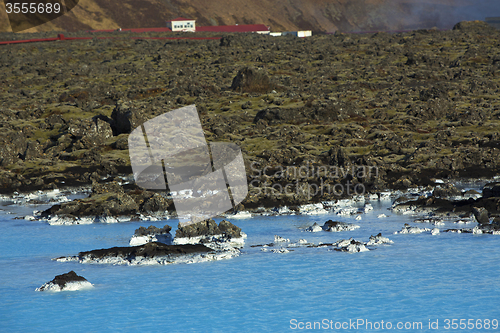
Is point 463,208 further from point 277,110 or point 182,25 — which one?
point 182,25

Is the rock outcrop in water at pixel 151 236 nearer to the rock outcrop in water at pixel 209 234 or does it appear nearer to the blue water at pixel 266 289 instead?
the rock outcrop in water at pixel 209 234

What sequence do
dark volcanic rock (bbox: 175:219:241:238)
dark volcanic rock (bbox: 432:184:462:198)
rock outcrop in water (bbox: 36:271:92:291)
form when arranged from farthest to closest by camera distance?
1. dark volcanic rock (bbox: 432:184:462:198)
2. dark volcanic rock (bbox: 175:219:241:238)
3. rock outcrop in water (bbox: 36:271:92:291)

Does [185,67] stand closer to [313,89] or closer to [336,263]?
[313,89]

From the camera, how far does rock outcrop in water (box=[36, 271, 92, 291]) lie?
50.2 feet

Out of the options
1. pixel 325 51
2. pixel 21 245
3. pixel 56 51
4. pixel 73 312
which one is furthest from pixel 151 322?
pixel 56 51

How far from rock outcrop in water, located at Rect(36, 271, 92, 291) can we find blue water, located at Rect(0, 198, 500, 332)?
234 mm

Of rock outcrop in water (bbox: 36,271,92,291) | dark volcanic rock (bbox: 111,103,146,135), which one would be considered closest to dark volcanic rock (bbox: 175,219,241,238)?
rock outcrop in water (bbox: 36,271,92,291)

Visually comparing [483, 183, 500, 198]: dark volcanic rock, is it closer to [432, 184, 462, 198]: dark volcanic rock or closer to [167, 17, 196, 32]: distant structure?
[432, 184, 462, 198]: dark volcanic rock

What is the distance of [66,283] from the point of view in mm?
15328

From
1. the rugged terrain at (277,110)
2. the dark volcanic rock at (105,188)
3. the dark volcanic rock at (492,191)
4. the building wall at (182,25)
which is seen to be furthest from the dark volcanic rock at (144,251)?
the building wall at (182,25)

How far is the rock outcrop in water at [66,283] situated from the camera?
15.3 m

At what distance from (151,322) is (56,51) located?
267ft

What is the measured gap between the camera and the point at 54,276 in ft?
54.7

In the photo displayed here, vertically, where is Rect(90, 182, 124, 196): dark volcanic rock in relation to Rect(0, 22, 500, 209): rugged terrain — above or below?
below
